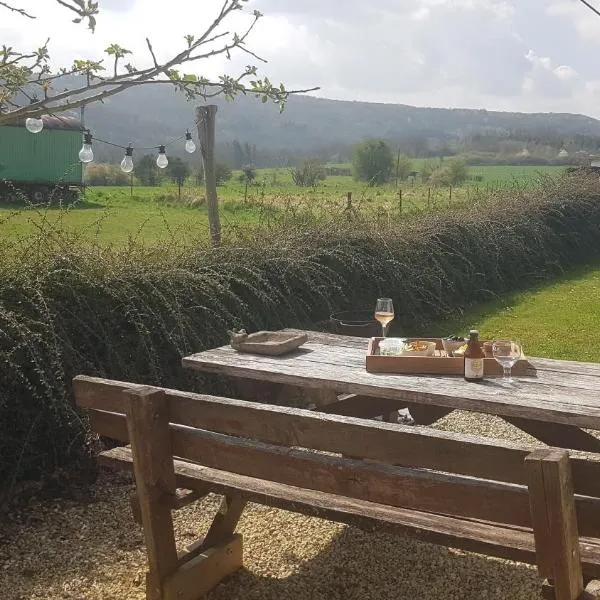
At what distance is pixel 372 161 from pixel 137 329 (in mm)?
52498

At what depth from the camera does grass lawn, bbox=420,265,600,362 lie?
27.0ft

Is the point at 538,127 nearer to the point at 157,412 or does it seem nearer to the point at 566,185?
the point at 566,185

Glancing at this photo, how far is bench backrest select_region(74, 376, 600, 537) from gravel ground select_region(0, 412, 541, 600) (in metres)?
0.97

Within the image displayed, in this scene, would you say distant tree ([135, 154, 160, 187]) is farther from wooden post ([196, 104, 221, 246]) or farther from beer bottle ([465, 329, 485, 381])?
beer bottle ([465, 329, 485, 381])

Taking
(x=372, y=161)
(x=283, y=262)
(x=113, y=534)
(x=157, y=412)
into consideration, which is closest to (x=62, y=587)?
(x=113, y=534)

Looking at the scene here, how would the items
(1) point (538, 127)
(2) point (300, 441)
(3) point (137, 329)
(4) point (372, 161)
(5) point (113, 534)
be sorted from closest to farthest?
(2) point (300, 441) < (5) point (113, 534) < (3) point (137, 329) < (4) point (372, 161) < (1) point (538, 127)

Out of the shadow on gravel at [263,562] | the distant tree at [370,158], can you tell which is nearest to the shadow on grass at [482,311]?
the shadow on gravel at [263,562]

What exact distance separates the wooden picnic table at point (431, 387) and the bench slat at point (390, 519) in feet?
1.90

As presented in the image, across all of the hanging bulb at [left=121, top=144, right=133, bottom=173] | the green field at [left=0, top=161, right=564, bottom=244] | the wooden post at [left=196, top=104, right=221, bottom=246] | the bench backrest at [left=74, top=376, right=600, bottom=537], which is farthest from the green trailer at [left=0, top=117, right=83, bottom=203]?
the bench backrest at [left=74, top=376, right=600, bottom=537]

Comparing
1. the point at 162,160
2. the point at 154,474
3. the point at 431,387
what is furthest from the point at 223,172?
the point at 154,474

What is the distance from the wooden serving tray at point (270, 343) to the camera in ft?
13.2

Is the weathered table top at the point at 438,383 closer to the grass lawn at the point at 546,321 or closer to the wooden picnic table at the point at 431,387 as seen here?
the wooden picnic table at the point at 431,387

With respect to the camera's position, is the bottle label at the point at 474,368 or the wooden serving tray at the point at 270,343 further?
the wooden serving tray at the point at 270,343

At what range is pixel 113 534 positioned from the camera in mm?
3975
